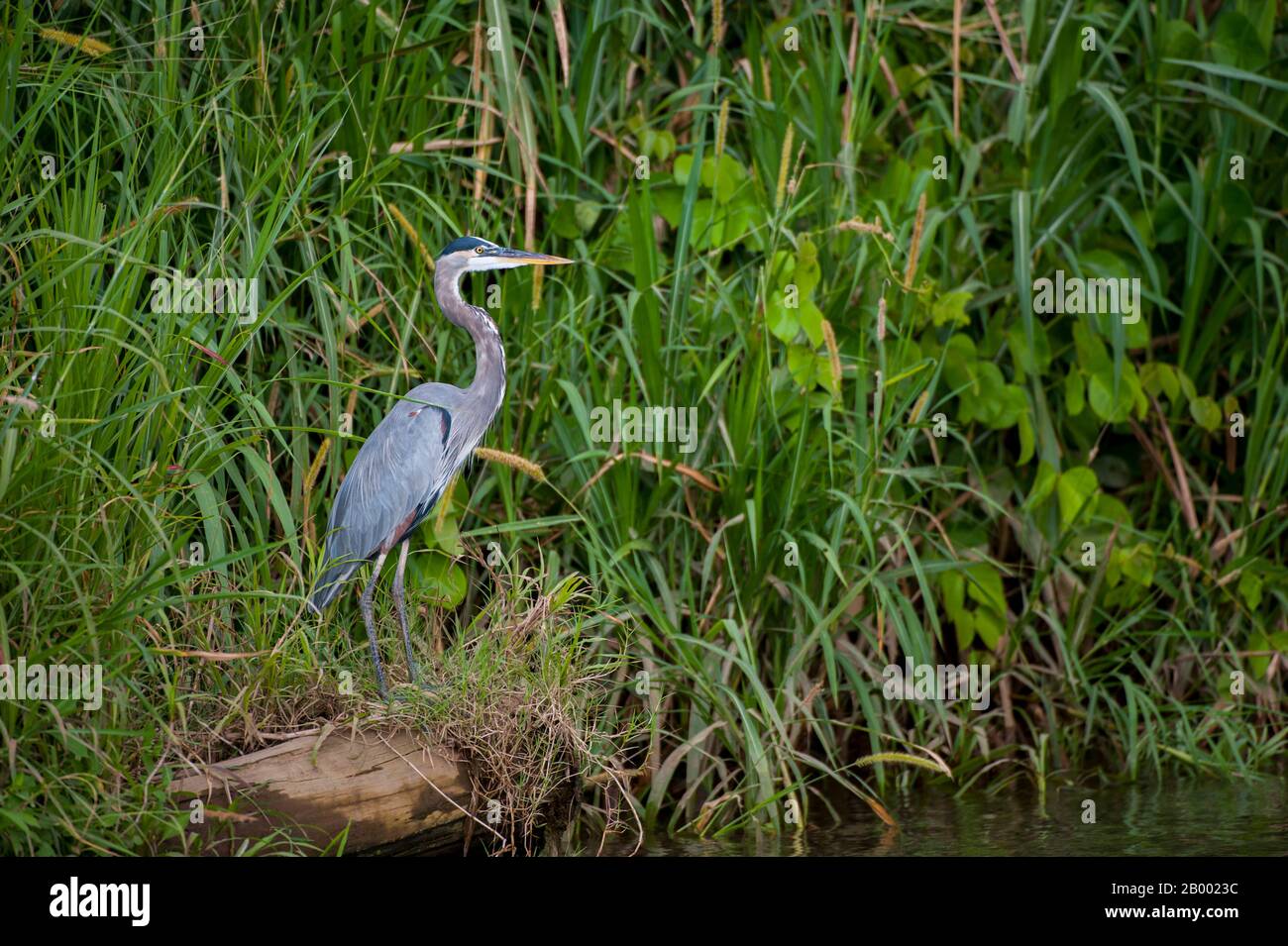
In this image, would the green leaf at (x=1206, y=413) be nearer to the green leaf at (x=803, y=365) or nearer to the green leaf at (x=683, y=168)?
the green leaf at (x=803, y=365)

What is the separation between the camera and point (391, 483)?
3.80 m

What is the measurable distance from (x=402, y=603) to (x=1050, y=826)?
6.70ft

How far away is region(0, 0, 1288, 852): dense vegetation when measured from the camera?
3586mm

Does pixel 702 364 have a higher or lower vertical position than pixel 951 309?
lower

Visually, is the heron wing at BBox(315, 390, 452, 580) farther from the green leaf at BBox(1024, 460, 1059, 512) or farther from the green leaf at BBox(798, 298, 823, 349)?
the green leaf at BBox(1024, 460, 1059, 512)

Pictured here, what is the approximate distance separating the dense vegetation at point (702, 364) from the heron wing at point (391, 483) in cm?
15

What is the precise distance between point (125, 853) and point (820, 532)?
2.30 m

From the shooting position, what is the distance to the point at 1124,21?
4961 millimetres

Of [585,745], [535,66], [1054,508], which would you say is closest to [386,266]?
[535,66]

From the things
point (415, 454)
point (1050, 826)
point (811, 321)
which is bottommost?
point (1050, 826)

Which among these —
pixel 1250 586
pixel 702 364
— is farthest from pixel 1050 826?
pixel 702 364

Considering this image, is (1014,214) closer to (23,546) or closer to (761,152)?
(761,152)

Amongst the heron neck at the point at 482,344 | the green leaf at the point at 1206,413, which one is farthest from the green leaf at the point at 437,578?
the green leaf at the point at 1206,413

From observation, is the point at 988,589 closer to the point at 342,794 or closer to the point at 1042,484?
the point at 1042,484
